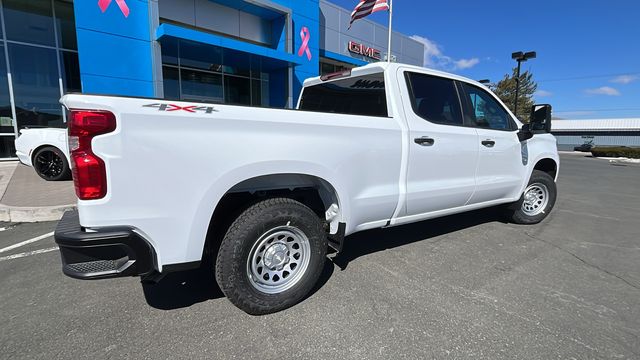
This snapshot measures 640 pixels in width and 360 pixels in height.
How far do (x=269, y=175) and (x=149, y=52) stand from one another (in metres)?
10.3

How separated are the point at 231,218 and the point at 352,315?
118 centimetres

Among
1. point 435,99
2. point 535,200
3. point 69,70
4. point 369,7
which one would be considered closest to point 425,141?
point 435,99

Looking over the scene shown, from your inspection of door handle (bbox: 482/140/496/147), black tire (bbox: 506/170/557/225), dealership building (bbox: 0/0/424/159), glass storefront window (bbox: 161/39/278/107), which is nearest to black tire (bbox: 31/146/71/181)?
dealership building (bbox: 0/0/424/159)

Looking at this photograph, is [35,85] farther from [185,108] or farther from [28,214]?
[185,108]

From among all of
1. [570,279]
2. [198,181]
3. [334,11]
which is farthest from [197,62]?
[570,279]

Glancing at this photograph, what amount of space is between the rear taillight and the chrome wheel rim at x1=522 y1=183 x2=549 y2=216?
5260 mm

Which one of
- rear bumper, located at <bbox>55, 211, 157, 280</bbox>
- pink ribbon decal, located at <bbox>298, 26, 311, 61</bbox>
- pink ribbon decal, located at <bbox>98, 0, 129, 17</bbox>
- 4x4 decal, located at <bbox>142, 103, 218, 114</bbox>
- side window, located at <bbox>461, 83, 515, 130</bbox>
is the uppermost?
pink ribbon decal, located at <bbox>298, 26, 311, 61</bbox>

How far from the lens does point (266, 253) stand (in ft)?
8.45

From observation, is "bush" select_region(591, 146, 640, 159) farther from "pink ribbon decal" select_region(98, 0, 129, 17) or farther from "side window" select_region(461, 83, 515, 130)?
"pink ribbon decal" select_region(98, 0, 129, 17)

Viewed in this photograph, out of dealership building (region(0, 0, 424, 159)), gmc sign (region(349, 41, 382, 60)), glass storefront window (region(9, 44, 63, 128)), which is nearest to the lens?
dealership building (region(0, 0, 424, 159))

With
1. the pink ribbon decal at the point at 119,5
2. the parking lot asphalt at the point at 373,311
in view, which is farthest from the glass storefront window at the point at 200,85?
the parking lot asphalt at the point at 373,311

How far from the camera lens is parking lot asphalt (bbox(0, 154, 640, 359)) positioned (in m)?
2.19

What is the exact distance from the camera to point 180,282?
3088mm

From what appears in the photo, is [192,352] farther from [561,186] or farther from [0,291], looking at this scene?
[561,186]
